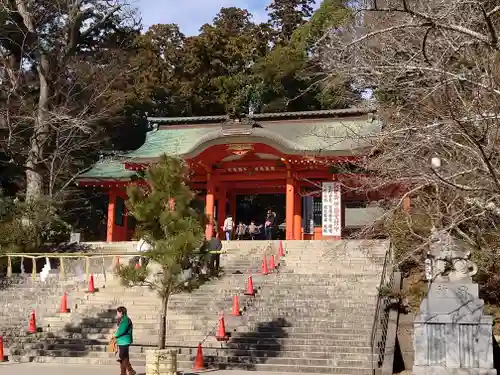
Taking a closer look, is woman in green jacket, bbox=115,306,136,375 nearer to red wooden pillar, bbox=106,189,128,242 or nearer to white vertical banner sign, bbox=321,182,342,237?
white vertical banner sign, bbox=321,182,342,237

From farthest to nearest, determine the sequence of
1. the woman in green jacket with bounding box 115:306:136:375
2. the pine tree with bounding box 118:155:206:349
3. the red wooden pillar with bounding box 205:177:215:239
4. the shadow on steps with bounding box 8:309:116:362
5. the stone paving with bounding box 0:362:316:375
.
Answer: the red wooden pillar with bounding box 205:177:215:239
the shadow on steps with bounding box 8:309:116:362
the stone paving with bounding box 0:362:316:375
the pine tree with bounding box 118:155:206:349
the woman in green jacket with bounding box 115:306:136:375

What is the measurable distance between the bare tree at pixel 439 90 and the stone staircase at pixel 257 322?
3083mm

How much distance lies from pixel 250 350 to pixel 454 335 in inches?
171

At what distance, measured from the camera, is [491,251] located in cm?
1418

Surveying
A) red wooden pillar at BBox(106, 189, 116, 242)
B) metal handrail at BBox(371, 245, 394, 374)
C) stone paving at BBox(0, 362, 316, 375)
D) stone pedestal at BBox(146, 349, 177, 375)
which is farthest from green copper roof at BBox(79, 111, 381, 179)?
stone pedestal at BBox(146, 349, 177, 375)

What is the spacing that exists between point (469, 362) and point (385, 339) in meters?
2.19

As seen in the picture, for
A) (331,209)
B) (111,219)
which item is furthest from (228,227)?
(111,219)

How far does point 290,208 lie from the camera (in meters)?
24.5

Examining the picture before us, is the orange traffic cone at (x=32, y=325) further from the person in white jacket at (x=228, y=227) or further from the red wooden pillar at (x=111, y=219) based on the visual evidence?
the red wooden pillar at (x=111, y=219)

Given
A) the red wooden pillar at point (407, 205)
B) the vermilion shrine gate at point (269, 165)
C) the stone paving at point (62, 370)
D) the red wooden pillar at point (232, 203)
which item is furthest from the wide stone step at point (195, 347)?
the red wooden pillar at point (232, 203)

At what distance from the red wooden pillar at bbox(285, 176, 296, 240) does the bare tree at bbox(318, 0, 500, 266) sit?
32.4 feet

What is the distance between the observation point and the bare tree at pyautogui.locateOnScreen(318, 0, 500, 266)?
6938mm

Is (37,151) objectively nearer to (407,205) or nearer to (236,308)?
(236,308)

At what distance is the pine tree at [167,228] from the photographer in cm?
1128
